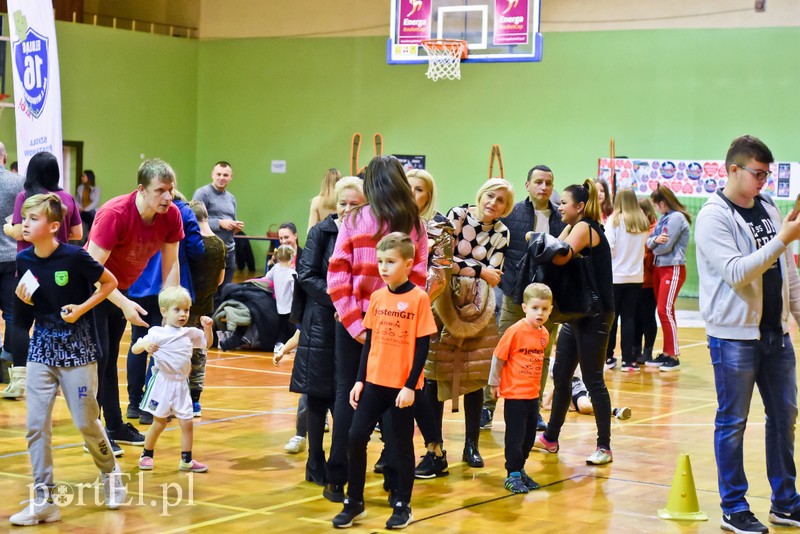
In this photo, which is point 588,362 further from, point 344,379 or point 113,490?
point 113,490

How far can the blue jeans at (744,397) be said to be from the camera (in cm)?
485

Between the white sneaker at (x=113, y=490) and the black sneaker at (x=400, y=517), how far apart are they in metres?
1.25

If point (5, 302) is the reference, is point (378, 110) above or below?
above

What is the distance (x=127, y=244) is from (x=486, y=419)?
9.00ft

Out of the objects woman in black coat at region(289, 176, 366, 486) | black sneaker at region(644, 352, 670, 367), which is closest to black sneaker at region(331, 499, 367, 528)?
woman in black coat at region(289, 176, 366, 486)

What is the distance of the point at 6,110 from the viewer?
19.4 metres

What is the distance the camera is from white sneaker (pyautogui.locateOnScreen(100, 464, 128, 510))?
498 centimetres

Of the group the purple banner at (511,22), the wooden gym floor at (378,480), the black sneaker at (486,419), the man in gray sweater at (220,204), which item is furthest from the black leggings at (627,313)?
the purple banner at (511,22)

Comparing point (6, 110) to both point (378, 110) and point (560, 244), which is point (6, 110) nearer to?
point (378, 110)

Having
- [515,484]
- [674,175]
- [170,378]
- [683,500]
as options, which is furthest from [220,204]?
[674,175]

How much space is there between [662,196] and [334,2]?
12568 mm

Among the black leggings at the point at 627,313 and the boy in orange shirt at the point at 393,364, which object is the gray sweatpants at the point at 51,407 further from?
the black leggings at the point at 627,313

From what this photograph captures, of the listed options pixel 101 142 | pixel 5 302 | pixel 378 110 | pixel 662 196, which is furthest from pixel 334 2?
pixel 5 302

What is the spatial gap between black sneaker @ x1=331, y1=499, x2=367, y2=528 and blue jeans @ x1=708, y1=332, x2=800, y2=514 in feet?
5.28
